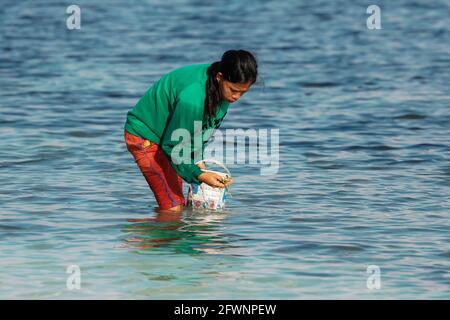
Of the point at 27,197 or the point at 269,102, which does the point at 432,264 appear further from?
the point at 269,102

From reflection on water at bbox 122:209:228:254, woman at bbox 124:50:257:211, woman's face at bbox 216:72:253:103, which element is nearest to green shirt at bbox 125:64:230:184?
woman at bbox 124:50:257:211

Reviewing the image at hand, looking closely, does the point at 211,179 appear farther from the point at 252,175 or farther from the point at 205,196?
the point at 252,175

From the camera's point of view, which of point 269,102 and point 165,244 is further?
point 269,102

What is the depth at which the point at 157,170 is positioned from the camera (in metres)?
8.73

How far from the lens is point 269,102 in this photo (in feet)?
54.6

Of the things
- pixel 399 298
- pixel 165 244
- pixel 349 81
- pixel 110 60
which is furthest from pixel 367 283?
pixel 110 60

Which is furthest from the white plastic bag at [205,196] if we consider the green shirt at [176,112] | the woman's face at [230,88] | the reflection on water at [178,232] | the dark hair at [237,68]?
the dark hair at [237,68]

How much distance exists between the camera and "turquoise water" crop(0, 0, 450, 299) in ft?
25.6

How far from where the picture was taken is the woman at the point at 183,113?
25.6ft

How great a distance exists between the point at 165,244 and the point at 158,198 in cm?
56

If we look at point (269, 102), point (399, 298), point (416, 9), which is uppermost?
point (416, 9)

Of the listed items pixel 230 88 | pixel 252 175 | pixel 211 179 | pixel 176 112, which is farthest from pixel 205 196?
pixel 252 175

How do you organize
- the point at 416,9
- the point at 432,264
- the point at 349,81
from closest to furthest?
the point at 432,264, the point at 349,81, the point at 416,9

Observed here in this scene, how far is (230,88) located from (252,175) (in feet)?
12.3
